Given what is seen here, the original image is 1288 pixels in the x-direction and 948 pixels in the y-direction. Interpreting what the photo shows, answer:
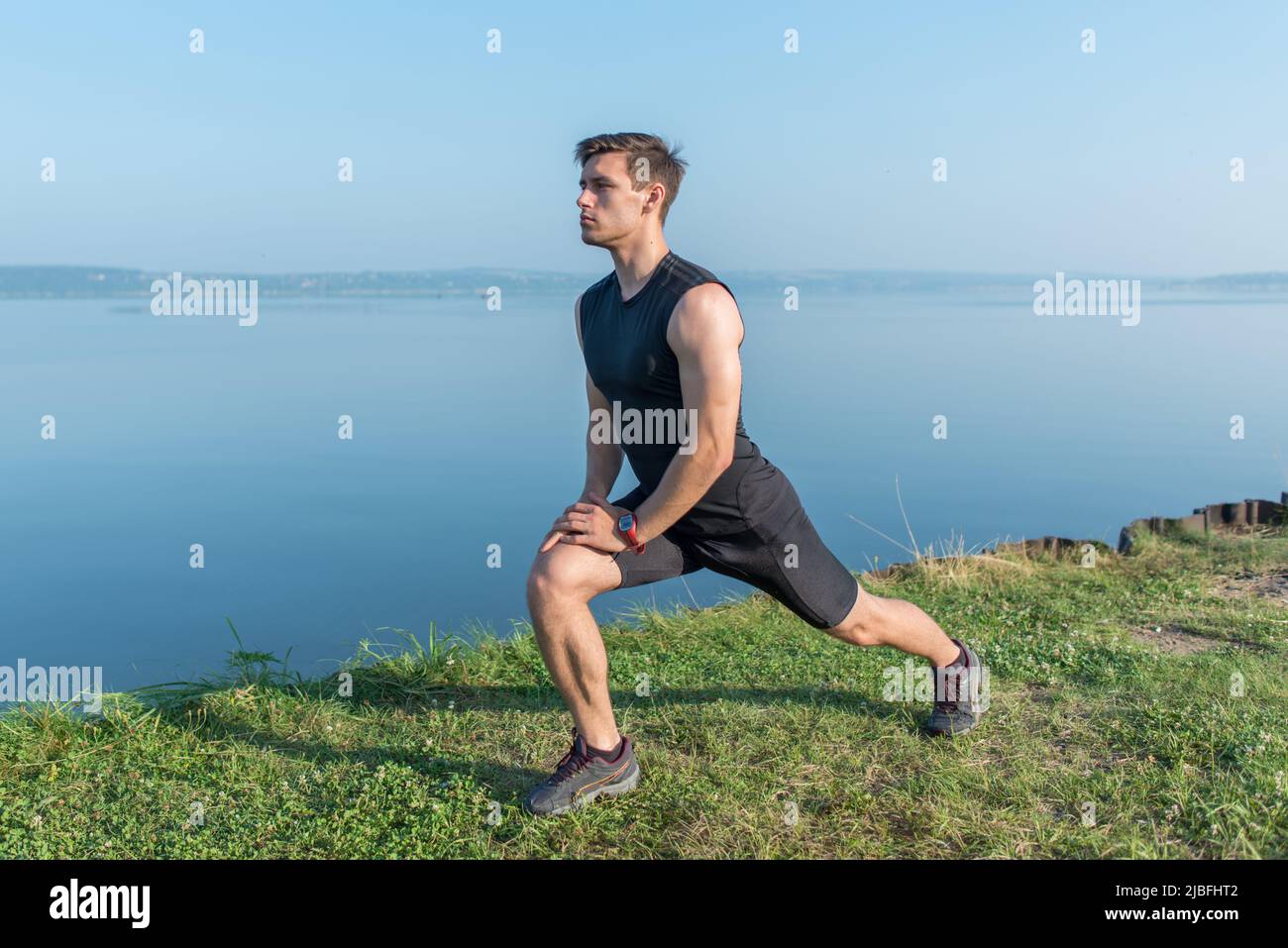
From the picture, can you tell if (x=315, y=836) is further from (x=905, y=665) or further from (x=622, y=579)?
(x=905, y=665)

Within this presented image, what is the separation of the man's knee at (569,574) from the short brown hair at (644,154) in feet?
3.91

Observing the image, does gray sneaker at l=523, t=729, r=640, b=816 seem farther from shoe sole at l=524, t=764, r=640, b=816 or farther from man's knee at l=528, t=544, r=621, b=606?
man's knee at l=528, t=544, r=621, b=606

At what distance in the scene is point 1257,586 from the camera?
20.7 ft

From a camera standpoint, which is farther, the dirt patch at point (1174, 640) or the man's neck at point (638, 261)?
the dirt patch at point (1174, 640)

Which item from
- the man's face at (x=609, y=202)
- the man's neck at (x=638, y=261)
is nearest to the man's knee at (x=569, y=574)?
the man's neck at (x=638, y=261)

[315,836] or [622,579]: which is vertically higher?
[622,579]

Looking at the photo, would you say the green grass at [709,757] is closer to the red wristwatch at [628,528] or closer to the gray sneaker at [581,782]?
the gray sneaker at [581,782]

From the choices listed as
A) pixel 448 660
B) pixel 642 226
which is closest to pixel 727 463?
pixel 642 226

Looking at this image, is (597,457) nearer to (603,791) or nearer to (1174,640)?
(603,791)

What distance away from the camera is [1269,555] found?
22.8 ft

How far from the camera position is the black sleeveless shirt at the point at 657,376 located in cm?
346

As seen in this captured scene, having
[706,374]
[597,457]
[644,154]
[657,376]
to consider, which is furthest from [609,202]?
[597,457]

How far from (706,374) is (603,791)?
1444 mm
